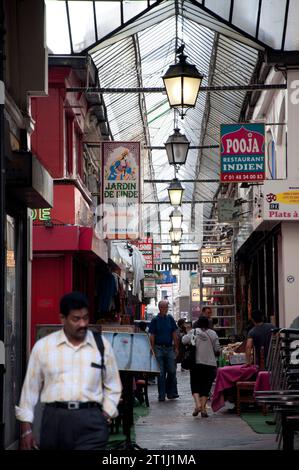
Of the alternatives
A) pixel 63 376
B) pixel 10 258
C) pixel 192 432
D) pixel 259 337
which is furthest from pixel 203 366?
pixel 63 376

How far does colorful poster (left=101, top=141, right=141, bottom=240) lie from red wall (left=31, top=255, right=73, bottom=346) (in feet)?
4.40

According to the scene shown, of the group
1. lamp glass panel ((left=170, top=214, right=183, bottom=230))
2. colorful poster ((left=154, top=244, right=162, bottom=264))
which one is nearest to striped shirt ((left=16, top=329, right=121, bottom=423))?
lamp glass panel ((left=170, top=214, right=183, bottom=230))

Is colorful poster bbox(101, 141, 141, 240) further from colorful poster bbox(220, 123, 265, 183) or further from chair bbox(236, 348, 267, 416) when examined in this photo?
chair bbox(236, 348, 267, 416)

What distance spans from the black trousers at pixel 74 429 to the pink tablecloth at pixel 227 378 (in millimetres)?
10550

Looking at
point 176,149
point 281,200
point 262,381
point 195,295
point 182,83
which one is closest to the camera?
point 182,83

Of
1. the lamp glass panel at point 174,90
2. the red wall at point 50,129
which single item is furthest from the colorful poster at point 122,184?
the lamp glass panel at point 174,90

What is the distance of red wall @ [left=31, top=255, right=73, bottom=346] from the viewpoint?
21.1 meters

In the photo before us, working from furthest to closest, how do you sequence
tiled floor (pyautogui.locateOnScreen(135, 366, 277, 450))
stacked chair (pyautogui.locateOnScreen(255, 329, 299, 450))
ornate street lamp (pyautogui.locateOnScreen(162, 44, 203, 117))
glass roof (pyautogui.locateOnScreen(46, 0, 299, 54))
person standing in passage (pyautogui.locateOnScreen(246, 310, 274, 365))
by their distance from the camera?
1. glass roof (pyautogui.locateOnScreen(46, 0, 299, 54))
2. person standing in passage (pyautogui.locateOnScreen(246, 310, 274, 365))
3. ornate street lamp (pyautogui.locateOnScreen(162, 44, 203, 117))
4. tiled floor (pyautogui.locateOnScreen(135, 366, 277, 450))
5. stacked chair (pyautogui.locateOnScreen(255, 329, 299, 450))

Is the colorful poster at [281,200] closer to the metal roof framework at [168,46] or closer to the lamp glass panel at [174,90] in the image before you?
the metal roof framework at [168,46]

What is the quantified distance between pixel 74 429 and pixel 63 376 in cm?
35

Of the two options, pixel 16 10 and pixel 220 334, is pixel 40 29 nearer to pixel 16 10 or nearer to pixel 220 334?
pixel 16 10

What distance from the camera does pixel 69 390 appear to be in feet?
22.8

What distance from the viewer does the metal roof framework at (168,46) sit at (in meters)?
20.3

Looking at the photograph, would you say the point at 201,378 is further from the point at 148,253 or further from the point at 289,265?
the point at 148,253
